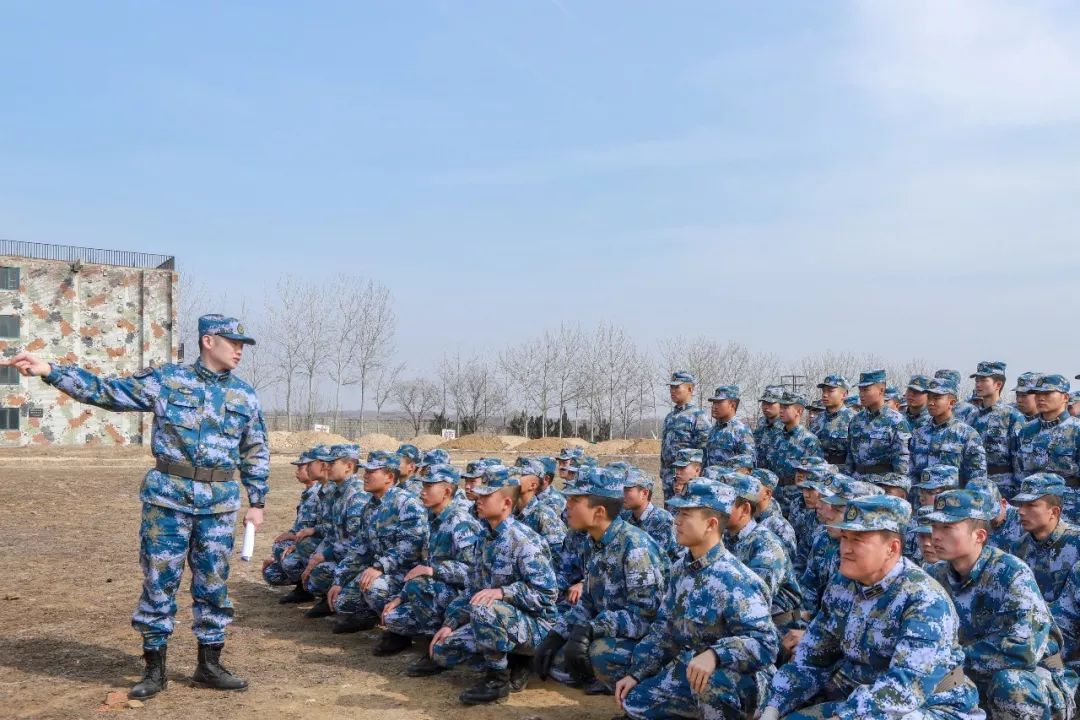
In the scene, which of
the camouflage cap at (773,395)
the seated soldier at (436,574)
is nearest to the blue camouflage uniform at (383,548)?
the seated soldier at (436,574)

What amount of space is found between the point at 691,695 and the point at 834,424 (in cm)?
590

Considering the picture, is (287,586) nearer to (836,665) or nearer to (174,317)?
(836,665)

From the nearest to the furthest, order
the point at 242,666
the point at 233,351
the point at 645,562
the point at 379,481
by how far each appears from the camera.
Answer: the point at 645,562 → the point at 233,351 → the point at 242,666 → the point at 379,481

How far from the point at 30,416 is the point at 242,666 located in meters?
37.2

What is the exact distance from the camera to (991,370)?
10148 mm

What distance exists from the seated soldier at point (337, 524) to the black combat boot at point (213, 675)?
2225 mm

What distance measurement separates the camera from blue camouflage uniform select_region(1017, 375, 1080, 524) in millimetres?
8367

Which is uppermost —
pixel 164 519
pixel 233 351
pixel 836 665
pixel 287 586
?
pixel 233 351

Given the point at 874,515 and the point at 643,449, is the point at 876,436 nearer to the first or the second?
the point at 874,515

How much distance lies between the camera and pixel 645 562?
5723 mm

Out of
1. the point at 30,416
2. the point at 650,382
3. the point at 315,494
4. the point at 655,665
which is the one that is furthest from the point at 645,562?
the point at 650,382

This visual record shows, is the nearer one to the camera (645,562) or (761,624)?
(761,624)

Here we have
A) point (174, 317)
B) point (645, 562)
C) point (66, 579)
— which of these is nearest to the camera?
point (645, 562)

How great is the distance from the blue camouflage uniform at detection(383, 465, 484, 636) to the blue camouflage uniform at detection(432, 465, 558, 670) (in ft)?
1.27
